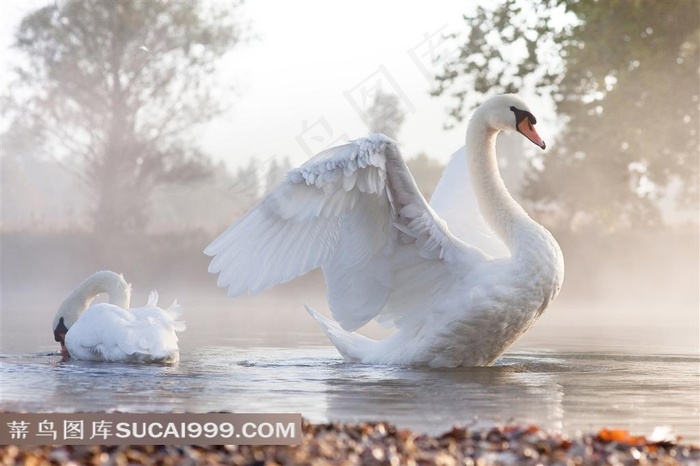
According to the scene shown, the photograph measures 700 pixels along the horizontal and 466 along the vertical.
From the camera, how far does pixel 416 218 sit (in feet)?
19.6

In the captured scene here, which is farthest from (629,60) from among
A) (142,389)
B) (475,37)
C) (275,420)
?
(275,420)

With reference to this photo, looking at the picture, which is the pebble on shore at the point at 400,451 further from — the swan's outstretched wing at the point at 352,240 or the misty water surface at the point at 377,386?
the swan's outstretched wing at the point at 352,240

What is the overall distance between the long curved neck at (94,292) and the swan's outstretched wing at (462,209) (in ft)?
8.06

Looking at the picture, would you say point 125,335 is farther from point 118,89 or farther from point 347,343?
point 118,89

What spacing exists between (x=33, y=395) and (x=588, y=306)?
14984mm

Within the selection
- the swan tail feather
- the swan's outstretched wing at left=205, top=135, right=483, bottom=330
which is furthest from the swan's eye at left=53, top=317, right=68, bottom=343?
the swan's outstretched wing at left=205, top=135, right=483, bottom=330

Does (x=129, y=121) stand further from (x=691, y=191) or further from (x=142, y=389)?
(x=142, y=389)

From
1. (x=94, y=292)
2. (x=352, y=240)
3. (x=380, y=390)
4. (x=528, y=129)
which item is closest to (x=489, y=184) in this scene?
(x=528, y=129)

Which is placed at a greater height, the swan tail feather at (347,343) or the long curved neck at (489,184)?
the long curved neck at (489,184)

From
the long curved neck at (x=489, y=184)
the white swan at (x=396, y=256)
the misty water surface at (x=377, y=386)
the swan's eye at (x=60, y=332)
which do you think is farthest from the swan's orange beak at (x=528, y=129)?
the swan's eye at (x=60, y=332)

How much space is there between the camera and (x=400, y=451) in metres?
3.62

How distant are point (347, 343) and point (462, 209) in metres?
1.32

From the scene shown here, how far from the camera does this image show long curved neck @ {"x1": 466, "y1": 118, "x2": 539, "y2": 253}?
6.56m

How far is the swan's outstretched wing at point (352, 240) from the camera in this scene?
567cm
